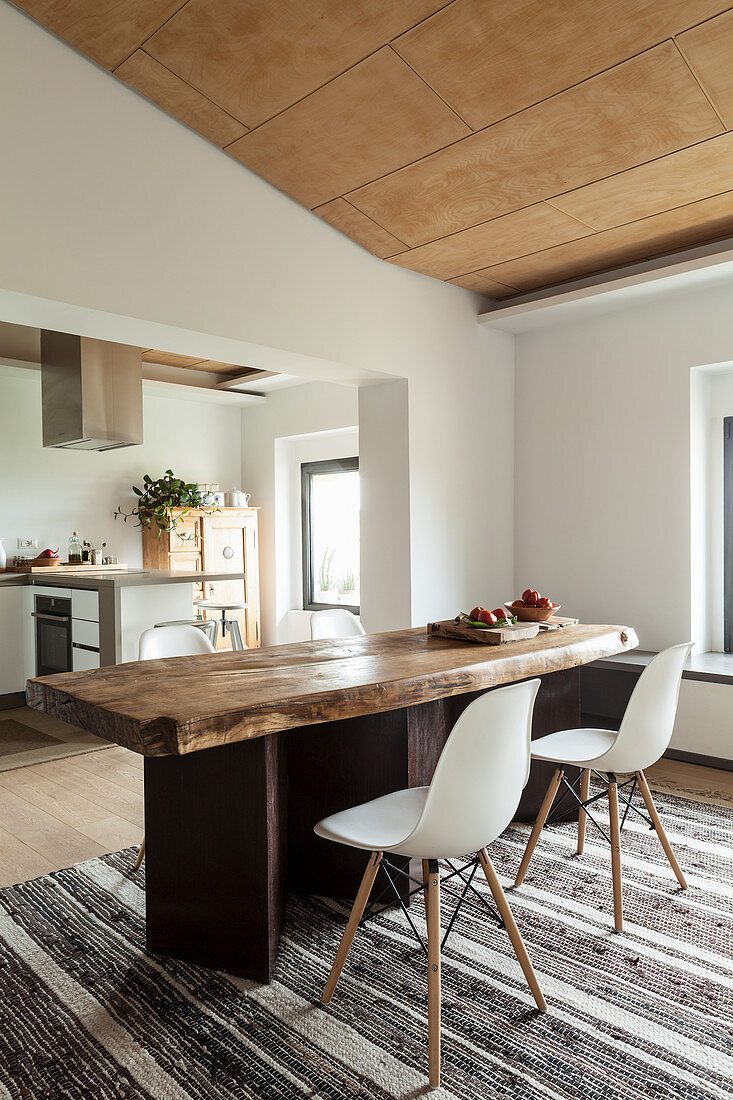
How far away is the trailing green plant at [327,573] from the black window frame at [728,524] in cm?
356

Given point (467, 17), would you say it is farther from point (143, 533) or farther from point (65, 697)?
point (143, 533)

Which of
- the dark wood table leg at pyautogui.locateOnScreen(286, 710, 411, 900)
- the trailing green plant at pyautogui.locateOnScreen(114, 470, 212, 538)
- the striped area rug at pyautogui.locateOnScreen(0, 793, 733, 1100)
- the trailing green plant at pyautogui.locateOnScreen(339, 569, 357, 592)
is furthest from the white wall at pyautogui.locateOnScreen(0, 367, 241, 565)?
the dark wood table leg at pyautogui.locateOnScreen(286, 710, 411, 900)

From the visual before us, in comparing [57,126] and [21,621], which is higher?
[57,126]

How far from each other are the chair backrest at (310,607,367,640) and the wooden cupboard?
310 centimetres

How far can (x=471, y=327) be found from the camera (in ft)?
15.0

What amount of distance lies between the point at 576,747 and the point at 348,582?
4457mm

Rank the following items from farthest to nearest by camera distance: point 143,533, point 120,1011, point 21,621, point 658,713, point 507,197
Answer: point 143,533
point 21,621
point 507,197
point 658,713
point 120,1011

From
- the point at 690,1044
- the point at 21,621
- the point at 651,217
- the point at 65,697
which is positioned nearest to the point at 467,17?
the point at 651,217

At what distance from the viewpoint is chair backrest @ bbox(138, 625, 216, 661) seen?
9.16 ft

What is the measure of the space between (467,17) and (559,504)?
2.70m

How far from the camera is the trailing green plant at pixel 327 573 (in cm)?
701

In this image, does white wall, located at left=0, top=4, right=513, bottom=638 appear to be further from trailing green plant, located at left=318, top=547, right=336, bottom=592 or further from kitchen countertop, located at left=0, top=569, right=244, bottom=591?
trailing green plant, located at left=318, top=547, right=336, bottom=592

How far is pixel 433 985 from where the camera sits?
66.7 inches

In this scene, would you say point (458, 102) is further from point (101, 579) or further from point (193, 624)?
point (193, 624)
